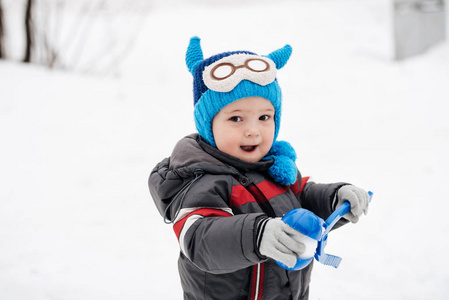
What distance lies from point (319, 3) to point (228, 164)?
9.01m

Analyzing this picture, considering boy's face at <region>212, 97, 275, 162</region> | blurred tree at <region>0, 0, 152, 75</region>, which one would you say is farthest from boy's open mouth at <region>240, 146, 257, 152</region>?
blurred tree at <region>0, 0, 152, 75</region>

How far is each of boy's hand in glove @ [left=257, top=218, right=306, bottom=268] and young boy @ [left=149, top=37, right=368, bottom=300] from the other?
15cm

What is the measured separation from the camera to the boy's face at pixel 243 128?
1.32m

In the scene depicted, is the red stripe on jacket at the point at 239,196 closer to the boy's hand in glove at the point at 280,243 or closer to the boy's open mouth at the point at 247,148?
the boy's open mouth at the point at 247,148

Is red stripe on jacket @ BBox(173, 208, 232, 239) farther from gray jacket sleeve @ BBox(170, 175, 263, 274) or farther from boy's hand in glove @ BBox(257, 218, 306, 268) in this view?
boy's hand in glove @ BBox(257, 218, 306, 268)

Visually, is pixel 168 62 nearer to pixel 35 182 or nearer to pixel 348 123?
pixel 348 123

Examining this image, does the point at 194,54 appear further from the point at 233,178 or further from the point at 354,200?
the point at 354,200

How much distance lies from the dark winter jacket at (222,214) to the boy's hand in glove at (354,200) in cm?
6

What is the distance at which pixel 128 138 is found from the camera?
13.3 ft

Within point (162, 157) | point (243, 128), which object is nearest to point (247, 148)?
point (243, 128)

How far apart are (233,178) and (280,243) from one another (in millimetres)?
355

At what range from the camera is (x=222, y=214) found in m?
1.18

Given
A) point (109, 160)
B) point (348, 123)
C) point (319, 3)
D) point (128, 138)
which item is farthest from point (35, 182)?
point (319, 3)

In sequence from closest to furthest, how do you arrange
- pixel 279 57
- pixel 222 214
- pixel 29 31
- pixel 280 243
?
pixel 280 243
pixel 222 214
pixel 279 57
pixel 29 31
